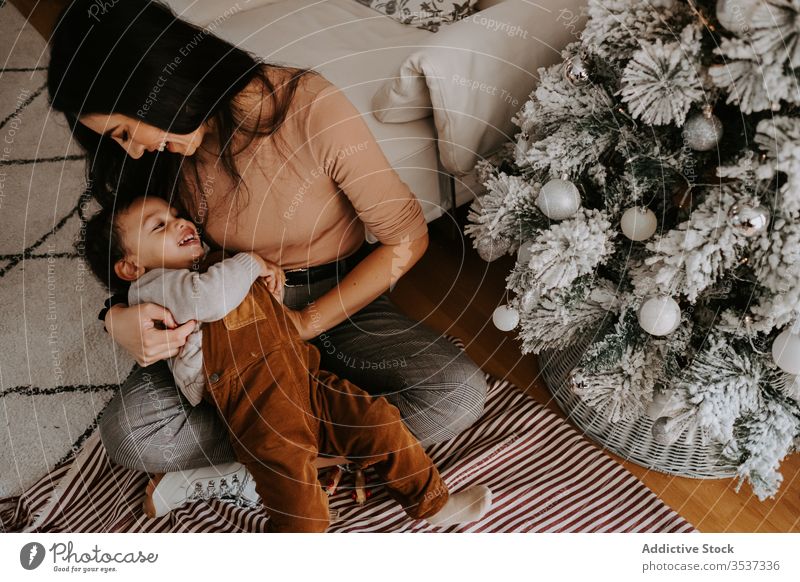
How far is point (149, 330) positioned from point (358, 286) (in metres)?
0.21

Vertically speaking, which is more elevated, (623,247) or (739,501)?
(623,247)

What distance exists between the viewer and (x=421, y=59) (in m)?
0.53

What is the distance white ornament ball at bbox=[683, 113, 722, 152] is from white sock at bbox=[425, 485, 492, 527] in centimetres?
37

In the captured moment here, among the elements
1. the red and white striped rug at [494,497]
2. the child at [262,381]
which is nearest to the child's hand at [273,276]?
the child at [262,381]

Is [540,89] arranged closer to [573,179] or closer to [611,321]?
[573,179]

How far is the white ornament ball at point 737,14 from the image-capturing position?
1.22 ft

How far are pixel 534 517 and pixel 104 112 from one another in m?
0.52

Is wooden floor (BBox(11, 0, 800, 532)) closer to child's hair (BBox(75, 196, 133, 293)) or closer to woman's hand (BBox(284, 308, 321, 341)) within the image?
woman's hand (BBox(284, 308, 321, 341))

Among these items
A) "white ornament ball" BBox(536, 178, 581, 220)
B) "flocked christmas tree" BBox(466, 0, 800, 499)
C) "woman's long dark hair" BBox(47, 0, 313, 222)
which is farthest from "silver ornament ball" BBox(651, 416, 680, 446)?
"woman's long dark hair" BBox(47, 0, 313, 222)

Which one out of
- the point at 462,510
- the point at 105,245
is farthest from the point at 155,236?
the point at 462,510

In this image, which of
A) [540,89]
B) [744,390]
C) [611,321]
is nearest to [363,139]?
[540,89]

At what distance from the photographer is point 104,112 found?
1.46 ft

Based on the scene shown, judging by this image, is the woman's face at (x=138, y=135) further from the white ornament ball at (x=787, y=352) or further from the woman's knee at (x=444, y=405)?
the white ornament ball at (x=787, y=352)
